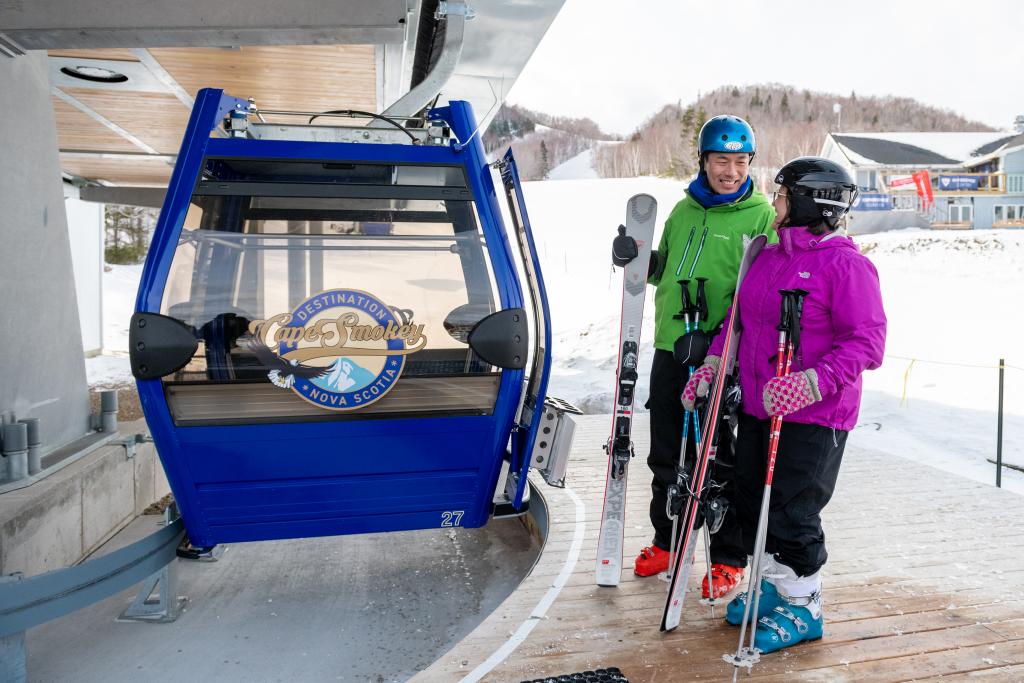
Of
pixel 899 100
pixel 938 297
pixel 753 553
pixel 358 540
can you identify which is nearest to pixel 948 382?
pixel 938 297

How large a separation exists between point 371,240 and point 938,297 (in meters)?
19.9

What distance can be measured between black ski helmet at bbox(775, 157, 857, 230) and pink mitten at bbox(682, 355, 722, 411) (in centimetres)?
57

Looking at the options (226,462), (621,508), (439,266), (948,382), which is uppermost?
(439,266)

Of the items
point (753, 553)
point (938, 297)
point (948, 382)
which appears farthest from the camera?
point (938, 297)

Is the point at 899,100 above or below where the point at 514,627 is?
above

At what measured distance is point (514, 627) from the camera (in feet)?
9.26

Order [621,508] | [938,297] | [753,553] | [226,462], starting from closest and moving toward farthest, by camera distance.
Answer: [753,553] < [226,462] < [621,508] < [938,297]

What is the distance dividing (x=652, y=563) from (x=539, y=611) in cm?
59

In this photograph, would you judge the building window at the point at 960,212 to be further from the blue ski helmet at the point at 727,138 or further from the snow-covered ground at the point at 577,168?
the snow-covered ground at the point at 577,168

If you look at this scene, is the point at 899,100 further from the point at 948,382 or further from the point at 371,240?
the point at 371,240

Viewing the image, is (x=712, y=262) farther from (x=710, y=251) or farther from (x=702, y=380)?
(x=702, y=380)

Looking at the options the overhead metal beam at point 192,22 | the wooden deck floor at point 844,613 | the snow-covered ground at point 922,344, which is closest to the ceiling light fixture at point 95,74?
the overhead metal beam at point 192,22

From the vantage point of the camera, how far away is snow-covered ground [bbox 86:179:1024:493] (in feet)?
34.8

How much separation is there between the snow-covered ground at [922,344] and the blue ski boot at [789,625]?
6.70 m
